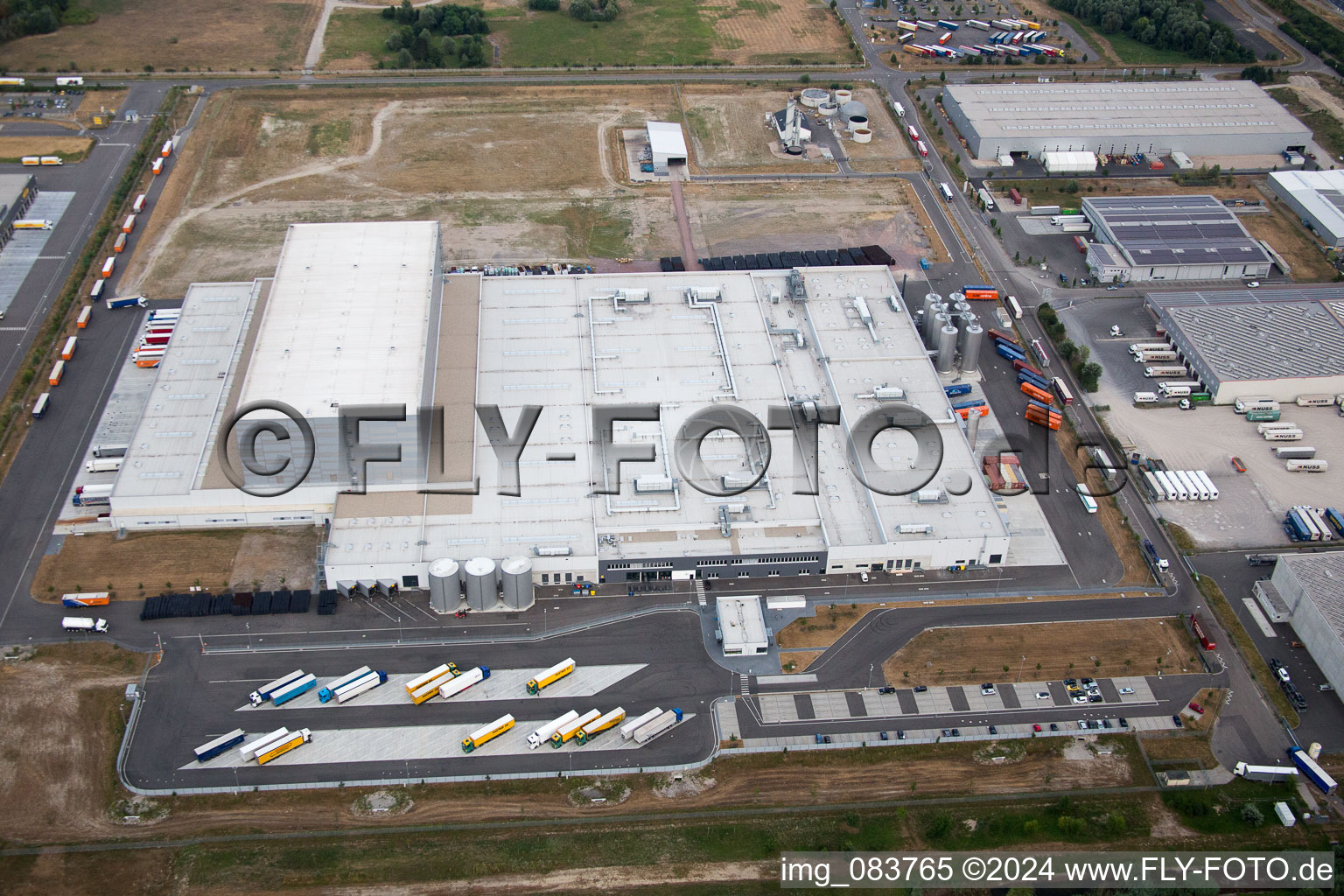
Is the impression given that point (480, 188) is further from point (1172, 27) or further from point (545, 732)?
point (1172, 27)

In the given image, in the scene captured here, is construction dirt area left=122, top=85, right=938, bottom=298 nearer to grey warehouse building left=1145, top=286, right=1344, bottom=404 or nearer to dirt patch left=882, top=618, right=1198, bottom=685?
grey warehouse building left=1145, top=286, right=1344, bottom=404

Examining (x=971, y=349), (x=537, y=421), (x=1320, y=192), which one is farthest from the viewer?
(x=1320, y=192)

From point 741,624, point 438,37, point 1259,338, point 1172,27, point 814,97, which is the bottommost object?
point 741,624

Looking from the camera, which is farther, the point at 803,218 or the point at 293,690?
the point at 803,218

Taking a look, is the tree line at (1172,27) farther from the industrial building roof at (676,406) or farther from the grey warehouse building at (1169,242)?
the industrial building roof at (676,406)

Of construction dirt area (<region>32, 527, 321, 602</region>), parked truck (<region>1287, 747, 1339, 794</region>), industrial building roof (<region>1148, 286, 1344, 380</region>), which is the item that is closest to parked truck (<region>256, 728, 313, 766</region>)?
construction dirt area (<region>32, 527, 321, 602</region>)

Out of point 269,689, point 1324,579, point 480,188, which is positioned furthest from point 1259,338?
point 269,689
